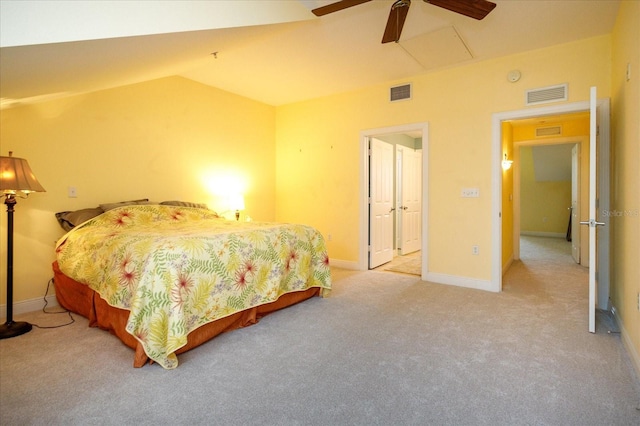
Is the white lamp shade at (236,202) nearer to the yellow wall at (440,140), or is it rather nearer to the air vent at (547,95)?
the yellow wall at (440,140)

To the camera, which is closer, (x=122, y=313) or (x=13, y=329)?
(x=122, y=313)

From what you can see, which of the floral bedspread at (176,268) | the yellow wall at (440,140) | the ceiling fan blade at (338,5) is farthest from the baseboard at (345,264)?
the ceiling fan blade at (338,5)

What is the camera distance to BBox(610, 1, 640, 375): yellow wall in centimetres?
209

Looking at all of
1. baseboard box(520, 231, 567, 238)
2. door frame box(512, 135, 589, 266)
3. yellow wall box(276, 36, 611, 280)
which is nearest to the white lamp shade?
yellow wall box(276, 36, 611, 280)

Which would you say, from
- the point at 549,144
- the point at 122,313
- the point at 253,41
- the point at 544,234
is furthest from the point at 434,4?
the point at 544,234

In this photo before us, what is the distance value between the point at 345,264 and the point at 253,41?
3.24 m

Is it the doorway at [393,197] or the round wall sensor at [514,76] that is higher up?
the round wall sensor at [514,76]

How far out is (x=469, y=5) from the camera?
2139 millimetres

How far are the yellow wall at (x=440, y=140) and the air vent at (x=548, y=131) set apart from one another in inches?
95.3

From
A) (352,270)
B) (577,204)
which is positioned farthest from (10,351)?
(577,204)

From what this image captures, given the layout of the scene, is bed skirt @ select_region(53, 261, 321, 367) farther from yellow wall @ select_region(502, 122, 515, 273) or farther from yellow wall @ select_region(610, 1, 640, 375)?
yellow wall @ select_region(502, 122, 515, 273)

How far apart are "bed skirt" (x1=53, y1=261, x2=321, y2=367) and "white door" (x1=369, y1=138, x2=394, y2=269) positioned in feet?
5.81

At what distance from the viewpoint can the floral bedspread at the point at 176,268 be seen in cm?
204

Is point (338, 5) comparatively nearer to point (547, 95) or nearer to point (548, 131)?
point (547, 95)
